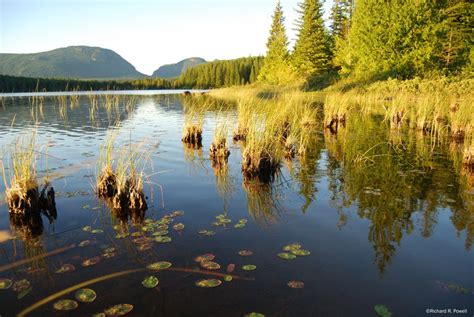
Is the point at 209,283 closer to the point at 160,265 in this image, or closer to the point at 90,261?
the point at 160,265

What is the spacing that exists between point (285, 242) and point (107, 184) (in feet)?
15.2

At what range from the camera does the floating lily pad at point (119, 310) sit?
157 inches

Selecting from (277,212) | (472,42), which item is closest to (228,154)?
(277,212)

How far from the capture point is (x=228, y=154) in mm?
12062

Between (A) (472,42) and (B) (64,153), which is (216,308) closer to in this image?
(B) (64,153)

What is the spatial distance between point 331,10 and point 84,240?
7284 centimetres

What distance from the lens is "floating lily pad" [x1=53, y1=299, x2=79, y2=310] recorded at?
405 cm

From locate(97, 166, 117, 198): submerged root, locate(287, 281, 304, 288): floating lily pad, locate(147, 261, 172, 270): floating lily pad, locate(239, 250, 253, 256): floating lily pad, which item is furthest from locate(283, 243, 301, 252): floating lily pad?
locate(97, 166, 117, 198): submerged root

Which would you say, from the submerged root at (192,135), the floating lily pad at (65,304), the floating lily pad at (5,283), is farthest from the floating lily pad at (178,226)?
the submerged root at (192,135)

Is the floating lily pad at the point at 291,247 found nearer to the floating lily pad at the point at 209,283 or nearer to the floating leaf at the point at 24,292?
the floating lily pad at the point at 209,283

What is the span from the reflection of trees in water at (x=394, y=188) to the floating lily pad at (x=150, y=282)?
3263 mm

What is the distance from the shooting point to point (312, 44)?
5247cm

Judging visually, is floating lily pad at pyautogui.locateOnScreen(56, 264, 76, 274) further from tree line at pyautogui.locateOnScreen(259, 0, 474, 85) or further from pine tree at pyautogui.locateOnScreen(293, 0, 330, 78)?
pine tree at pyautogui.locateOnScreen(293, 0, 330, 78)

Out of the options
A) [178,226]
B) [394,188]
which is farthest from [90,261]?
[394,188]
